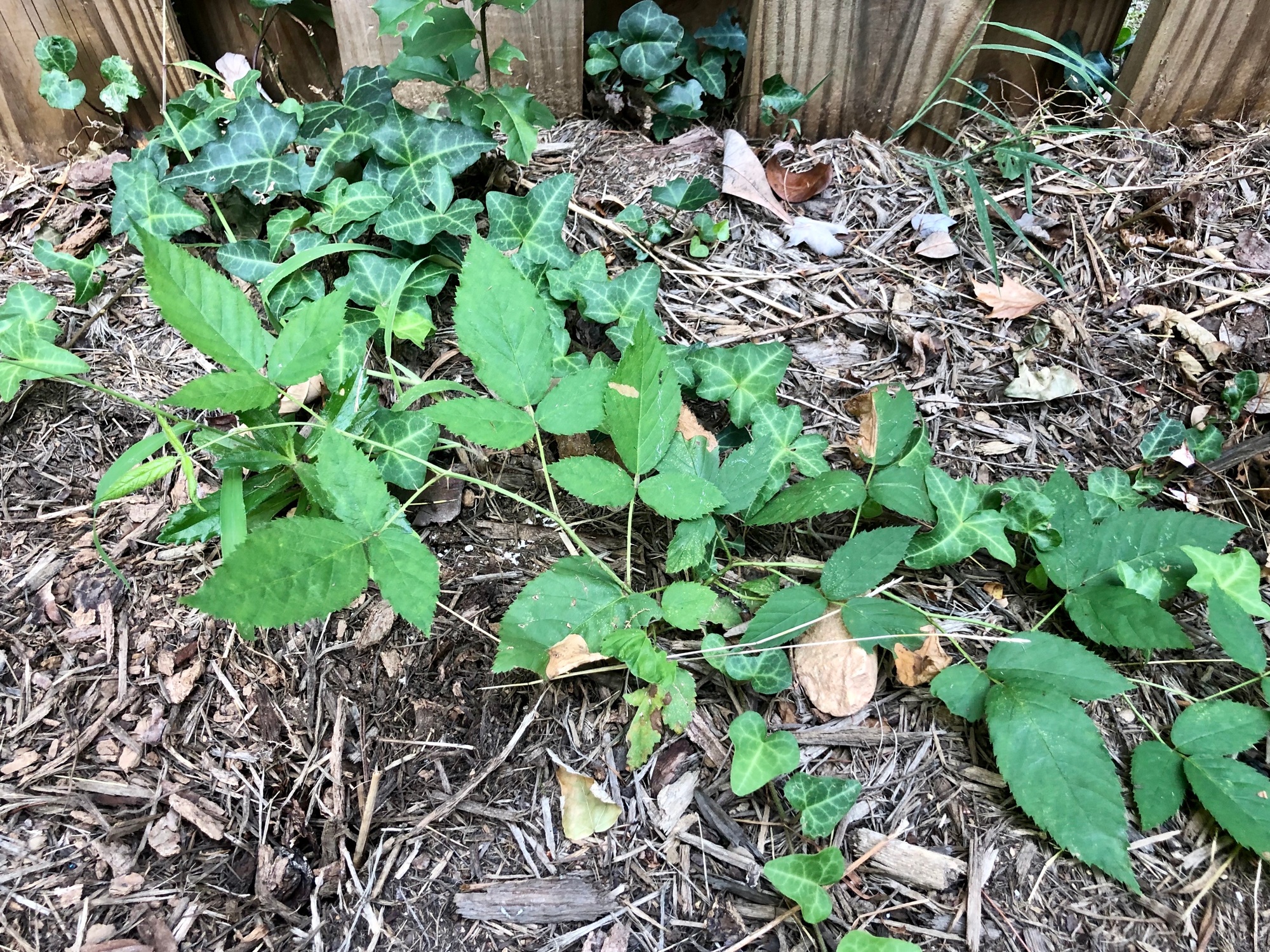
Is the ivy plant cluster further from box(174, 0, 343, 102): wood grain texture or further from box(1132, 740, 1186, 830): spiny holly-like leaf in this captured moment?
box(174, 0, 343, 102): wood grain texture

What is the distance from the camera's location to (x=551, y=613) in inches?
52.0

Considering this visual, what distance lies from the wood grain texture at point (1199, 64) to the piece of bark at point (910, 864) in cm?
187

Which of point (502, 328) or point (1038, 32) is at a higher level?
point (1038, 32)

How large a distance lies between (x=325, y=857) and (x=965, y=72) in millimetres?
2213

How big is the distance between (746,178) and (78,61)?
5.57ft

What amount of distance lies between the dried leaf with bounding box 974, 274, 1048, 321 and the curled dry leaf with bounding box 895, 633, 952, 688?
2.64ft

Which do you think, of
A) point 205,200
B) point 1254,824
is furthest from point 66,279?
point 1254,824

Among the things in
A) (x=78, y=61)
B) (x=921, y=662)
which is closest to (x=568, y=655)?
(x=921, y=662)

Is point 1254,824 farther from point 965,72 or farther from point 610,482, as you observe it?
point 965,72

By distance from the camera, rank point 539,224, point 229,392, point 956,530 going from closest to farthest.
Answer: point 229,392
point 956,530
point 539,224

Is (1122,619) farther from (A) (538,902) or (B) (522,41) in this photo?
(B) (522,41)

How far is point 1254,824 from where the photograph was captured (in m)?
1.23

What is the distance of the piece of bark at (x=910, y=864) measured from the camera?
1.25 m

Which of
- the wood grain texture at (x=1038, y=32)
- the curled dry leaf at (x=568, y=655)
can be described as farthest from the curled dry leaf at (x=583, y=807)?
the wood grain texture at (x=1038, y=32)
